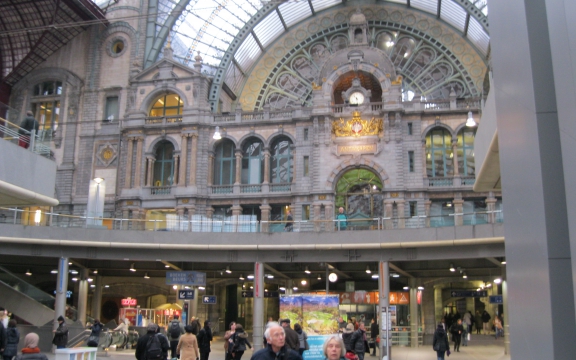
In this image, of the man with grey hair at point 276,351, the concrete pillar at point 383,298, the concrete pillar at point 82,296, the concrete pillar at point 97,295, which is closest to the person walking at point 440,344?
the concrete pillar at point 383,298

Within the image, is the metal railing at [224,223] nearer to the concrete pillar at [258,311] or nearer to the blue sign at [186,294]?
the concrete pillar at [258,311]

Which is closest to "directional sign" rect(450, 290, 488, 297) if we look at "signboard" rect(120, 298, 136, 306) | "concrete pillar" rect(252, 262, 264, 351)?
"concrete pillar" rect(252, 262, 264, 351)

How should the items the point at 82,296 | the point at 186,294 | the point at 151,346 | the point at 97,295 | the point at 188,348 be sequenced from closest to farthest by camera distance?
the point at 151,346
the point at 188,348
the point at 186,294
the point at 82,296
the point at 97,295

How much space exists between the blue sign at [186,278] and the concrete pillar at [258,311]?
125 inches

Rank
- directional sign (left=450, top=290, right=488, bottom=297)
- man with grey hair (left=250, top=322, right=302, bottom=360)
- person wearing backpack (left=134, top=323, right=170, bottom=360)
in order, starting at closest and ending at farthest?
man with grey hair (left=250, top=322, right=302, bottom=360) < person wearing backpack (left=134, top=323, right=170, bottom=360) < directional sign (left=450, top=290, right=488, bottom=297)

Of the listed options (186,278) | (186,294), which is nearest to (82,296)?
(186,278)

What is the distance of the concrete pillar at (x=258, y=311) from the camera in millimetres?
35250

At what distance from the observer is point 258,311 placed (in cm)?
3584

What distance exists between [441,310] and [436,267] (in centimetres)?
1227

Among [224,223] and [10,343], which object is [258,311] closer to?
[224,223]

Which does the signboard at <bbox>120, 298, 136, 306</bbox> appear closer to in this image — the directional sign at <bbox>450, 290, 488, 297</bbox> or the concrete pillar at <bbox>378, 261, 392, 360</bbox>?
the concrete pillar at <bbox>378, 261, 392, 360</bbox>

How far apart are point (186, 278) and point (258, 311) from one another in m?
4.46

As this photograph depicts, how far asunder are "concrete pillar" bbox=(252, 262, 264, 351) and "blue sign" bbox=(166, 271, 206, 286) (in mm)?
3171

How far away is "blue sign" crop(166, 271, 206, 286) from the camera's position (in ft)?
115
